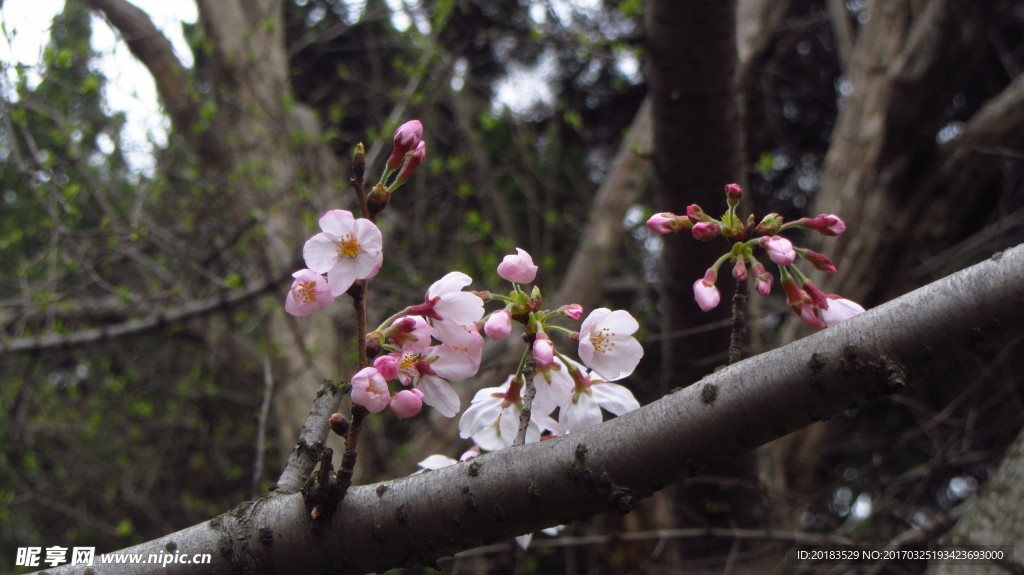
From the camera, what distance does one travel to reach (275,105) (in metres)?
5.44

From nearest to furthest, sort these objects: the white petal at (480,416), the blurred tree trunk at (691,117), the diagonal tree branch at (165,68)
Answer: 1. the white petal at (480,416)
2. the blurred tree trunk at (691,117)
3. the diagonal tree branch at (165,68)

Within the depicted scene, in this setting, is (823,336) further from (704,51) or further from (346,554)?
(704,51)

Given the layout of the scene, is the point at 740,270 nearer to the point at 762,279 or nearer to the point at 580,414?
the point at 762,279

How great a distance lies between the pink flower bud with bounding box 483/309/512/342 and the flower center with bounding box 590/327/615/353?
147 millimetres

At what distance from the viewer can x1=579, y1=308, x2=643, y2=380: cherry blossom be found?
3.94 feet

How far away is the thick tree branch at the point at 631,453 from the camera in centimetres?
96

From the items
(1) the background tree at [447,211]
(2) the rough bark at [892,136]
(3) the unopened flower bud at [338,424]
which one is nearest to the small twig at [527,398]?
(3) the unopened flower bud at [338,424]

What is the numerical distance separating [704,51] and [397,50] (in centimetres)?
618

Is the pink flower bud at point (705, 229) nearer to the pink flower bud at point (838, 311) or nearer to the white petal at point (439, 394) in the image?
the pink flower bud at point (838, 311)

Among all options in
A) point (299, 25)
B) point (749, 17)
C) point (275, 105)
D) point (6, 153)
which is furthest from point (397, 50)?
point (749, 17)

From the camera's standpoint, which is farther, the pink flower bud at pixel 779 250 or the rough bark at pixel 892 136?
the rough bark at pixel 892 136

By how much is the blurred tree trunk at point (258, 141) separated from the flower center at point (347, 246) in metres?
3.61

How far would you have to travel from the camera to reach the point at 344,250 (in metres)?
1.14

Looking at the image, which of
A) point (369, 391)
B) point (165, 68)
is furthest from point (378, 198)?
point (165, 68)
